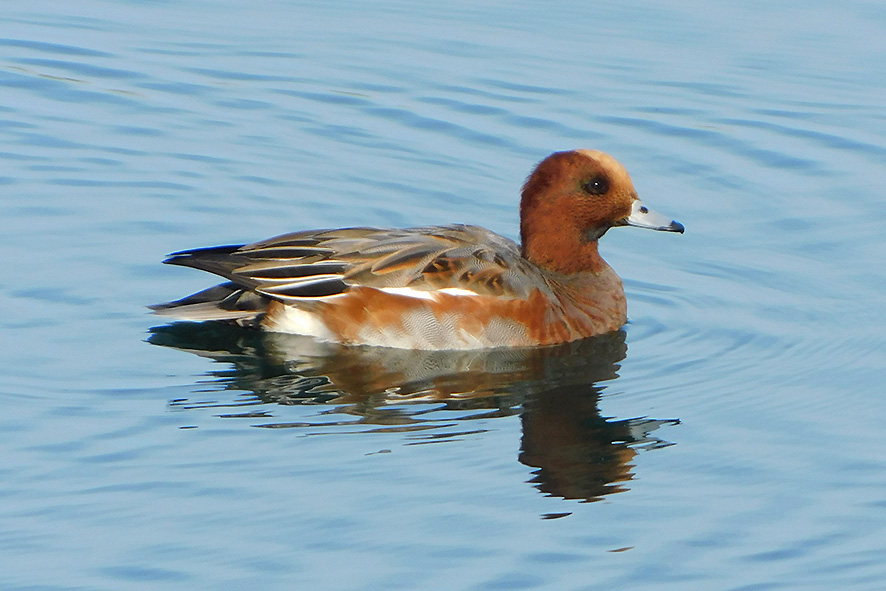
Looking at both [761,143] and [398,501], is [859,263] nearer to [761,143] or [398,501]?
[761,143]

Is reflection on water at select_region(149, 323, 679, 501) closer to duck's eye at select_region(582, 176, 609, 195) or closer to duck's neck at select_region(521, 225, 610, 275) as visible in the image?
duck's neck at select_region(521, 225, 610, 275)

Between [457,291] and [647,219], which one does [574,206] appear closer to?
[647,219]

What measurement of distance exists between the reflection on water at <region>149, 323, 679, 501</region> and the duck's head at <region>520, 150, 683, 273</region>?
29.7 inches

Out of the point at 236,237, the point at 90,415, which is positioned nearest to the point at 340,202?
the point at 236,237

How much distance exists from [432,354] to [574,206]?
1.52 m

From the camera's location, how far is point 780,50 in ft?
50.3

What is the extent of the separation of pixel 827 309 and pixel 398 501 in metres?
4.40

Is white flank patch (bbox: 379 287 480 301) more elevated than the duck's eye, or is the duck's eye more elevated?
the duck's eye

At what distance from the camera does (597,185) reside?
10789 mm

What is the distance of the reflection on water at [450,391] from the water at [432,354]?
32mm

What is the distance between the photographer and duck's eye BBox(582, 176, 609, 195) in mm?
10773

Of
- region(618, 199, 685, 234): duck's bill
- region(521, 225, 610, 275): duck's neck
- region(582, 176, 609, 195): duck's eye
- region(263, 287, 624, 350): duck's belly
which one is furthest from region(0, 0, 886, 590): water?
region(582, 176, 609, 195): duck's eye

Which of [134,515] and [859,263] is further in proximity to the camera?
[859,263]

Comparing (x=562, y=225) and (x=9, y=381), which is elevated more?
(x=562, y=225)
